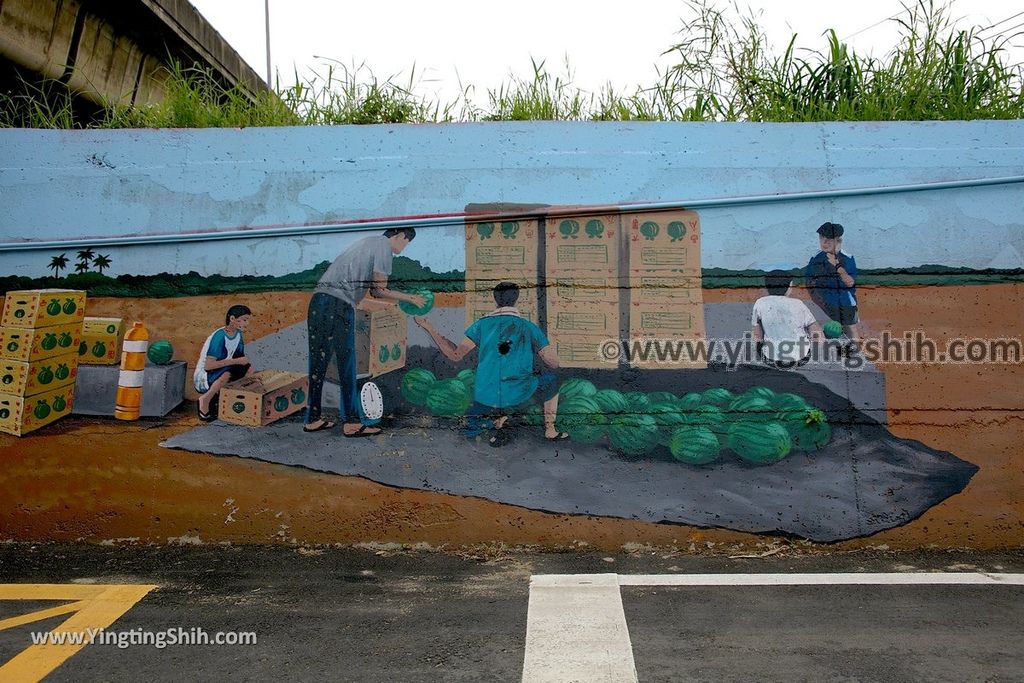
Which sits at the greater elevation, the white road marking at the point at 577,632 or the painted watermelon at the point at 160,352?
the painted watermelon at the point at 160,352

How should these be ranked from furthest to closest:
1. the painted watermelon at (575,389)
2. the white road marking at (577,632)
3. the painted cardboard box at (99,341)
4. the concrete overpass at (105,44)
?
the concrete overpass at (105,44) → the painted cardboard box at (99,341) → the painted watermelon at (575,389) → the white road marking at (577,632)

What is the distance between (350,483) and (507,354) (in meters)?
1.35

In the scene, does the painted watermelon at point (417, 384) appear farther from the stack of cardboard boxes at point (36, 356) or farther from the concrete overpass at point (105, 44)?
the concrete overpass at point (105, 44)

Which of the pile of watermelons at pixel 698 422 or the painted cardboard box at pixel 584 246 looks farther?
the painted cardboard box at pixel 584 246

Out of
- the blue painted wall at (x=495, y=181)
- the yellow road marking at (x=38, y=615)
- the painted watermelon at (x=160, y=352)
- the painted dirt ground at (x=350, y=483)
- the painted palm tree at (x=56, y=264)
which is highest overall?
the blue painted wall at (x=495, y=181)

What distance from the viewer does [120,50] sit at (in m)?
8.95

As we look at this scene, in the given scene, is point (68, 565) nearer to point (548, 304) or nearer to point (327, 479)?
point (327, 479)

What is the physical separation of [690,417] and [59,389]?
4.27 m

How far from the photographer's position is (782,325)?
5129mm

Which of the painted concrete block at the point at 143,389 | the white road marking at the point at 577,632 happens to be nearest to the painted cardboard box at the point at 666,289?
the white road marking at the point at 577,632

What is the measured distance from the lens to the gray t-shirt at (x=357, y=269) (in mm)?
5258

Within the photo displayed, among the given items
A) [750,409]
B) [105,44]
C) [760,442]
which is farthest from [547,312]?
[105,44]

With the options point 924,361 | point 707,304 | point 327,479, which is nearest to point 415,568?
point 327,479

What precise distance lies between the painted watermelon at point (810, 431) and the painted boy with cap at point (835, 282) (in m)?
0.57
